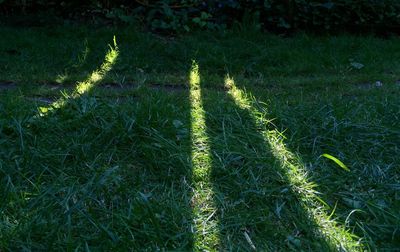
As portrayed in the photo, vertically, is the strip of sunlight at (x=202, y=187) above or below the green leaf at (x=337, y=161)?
below

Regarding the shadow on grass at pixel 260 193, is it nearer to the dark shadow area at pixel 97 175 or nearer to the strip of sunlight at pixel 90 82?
the dark shadow area at pixel 97 175

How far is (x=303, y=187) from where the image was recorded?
2793mm

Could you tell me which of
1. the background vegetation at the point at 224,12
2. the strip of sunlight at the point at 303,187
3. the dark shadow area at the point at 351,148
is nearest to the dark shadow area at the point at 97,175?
the strip of sunlight at the point at 303,187

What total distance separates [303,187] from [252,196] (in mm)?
298

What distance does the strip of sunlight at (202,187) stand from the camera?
239 centimetres

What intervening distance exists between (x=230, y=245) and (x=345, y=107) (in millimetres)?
1826

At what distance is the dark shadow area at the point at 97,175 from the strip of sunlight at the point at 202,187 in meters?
0.05

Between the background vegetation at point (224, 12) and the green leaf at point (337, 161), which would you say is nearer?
the green leaf at point (337, 161)

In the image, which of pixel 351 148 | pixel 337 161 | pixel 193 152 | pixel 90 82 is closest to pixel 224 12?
pixel 90 82

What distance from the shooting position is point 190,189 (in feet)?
9.15

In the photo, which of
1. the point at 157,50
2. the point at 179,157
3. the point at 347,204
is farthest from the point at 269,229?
the point at 157,50

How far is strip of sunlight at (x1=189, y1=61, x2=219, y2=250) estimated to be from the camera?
Result: 2.39 m

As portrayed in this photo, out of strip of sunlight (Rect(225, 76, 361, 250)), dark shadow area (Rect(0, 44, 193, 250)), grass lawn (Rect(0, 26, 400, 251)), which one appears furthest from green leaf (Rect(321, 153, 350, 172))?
dark shadow area (Rect(0, 44, 193, 250))

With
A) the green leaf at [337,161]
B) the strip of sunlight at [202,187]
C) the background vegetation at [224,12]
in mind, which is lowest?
the strip of sunlight at [202,187]
